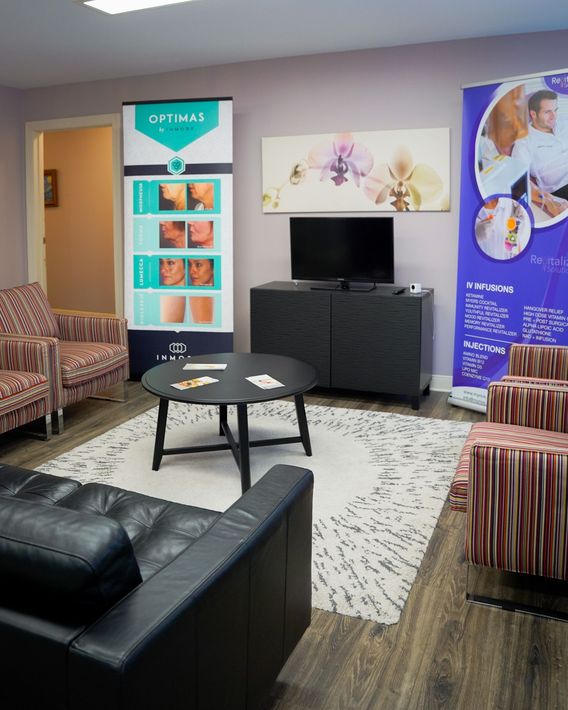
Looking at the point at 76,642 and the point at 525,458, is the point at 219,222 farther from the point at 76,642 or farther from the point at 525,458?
the point at 76,642

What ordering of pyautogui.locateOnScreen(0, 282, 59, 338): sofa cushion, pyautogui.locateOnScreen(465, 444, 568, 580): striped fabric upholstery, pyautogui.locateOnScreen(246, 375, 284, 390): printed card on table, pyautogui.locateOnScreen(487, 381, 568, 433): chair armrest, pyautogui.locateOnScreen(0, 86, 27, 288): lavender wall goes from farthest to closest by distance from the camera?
pyautogui.locateOnScreen(0, 86, 27, 288): lavender wall → pyautogui.locateOnScreen(0, 282, 59, 338): sofa cushion → pyautogui.locateOnScreen(246, 375, 284, 390): printed card on table → pyautogui.locateOnScreen(487, 381, 568, 433): chair armrest → pyautogui.locateOnScreen(465, 444, 568, 580): striped fabric upholstery

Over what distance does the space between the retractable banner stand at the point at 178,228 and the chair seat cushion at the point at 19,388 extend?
1515 mm

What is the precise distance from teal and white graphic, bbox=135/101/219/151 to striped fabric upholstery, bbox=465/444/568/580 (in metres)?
3.76

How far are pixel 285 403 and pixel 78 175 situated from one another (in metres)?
4.80

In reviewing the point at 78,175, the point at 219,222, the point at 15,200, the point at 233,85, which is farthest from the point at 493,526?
the point at 78,175

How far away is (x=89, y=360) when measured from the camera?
14.4 feet

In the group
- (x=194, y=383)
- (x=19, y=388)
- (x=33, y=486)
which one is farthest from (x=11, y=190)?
(x=33, y=486)

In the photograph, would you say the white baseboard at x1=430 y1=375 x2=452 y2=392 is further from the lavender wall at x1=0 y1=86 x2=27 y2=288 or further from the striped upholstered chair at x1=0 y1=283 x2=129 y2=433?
the lavender wall at x1=0 y1=86 x2=27 y2=288

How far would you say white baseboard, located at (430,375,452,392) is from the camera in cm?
512

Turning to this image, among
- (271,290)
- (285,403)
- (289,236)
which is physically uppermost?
(289,236)

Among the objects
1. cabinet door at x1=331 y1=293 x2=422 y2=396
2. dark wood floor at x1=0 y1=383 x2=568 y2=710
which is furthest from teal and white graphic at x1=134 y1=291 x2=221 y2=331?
dark wood floor at x1=0 y1=383 x2=568 y2=710

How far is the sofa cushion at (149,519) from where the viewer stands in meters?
1.90

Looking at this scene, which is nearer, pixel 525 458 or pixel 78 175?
pixel 525 458

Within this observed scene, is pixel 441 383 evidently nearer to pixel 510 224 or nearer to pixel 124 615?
pixel 510 224
